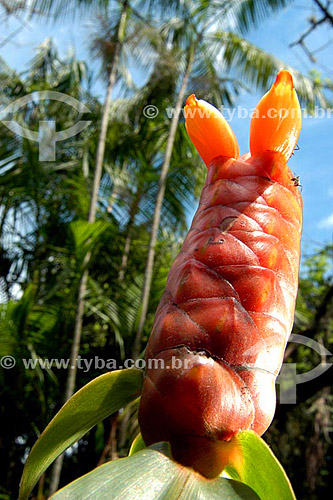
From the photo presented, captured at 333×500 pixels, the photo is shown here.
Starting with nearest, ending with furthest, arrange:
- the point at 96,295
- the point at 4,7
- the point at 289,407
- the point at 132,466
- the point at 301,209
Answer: the point at 132,466, the point at 301,209, the point at 289,407, the point at 4,7, the point at 96,295

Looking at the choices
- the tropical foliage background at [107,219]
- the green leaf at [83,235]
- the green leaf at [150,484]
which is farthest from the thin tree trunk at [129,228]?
the green leaf at [150,484]

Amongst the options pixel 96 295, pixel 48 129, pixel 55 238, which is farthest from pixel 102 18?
pixel 96 295

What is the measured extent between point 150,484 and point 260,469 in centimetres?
7

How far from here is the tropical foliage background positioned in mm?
4289

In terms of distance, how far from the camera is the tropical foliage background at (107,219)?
14.1ft

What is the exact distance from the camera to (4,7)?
333 centimetres

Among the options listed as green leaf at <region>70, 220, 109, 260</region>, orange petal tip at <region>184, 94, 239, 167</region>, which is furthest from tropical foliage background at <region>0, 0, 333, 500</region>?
orange petal tip at <region>184, 94, 239, 167</region>

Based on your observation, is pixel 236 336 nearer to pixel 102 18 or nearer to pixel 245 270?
pixel 245 270

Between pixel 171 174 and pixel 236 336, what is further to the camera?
pixel 171 174

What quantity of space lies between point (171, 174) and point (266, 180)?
17.9ft

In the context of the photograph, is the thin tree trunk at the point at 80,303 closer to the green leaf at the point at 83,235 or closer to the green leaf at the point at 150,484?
the green leaf at the point at 83,235

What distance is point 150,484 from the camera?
0.25 meters

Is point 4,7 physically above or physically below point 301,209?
above

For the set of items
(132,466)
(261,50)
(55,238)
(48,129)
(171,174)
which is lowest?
(132,466)
